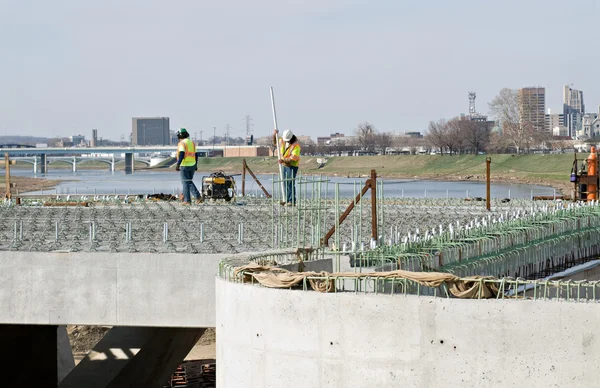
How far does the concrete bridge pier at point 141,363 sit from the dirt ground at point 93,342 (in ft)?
23.1

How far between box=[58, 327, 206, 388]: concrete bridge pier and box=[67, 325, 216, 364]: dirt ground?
277 inches

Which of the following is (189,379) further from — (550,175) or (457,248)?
(550,175)

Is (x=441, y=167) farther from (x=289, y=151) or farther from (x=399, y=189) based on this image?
(x=289, y=151)

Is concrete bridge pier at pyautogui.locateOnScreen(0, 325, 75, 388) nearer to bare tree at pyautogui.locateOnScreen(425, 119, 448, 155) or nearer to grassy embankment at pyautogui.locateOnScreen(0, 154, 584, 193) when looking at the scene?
grassy embankment at pyautogui.locateOnScreen(0, 154, 584, 193)

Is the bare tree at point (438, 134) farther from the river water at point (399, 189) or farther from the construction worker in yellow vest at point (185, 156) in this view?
the construction worker in yellow vest at point (185, 156)

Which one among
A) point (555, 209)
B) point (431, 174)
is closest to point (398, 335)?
point (555, 209)

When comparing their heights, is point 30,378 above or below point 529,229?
below

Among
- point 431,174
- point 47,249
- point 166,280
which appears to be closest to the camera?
point 166,280

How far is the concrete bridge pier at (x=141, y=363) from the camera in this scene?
73.8 ft

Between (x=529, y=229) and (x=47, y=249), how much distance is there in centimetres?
1092

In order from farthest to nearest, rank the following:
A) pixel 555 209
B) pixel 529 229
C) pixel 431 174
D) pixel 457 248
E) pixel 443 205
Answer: pixel 431 174 < pixel 443 205 < pixel 555 209 < pixel 529 229 < pixel 457 248

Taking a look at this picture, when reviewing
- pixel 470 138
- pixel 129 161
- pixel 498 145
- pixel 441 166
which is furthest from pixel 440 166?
pixel 129 161

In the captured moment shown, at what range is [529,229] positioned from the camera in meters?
23.8

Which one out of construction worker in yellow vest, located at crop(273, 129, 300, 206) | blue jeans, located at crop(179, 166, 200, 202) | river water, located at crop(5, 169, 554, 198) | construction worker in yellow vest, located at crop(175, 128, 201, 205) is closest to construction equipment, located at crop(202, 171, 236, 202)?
blue jeans, located at crop(179, 166, 200, 202)
